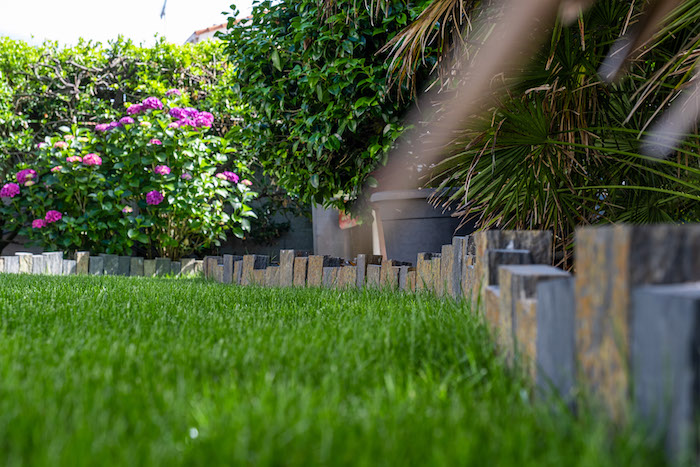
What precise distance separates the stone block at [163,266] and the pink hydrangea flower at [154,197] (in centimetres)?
59

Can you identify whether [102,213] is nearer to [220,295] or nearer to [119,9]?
[220,295]

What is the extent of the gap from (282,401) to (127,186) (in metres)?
5.43

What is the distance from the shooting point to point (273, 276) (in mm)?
4066

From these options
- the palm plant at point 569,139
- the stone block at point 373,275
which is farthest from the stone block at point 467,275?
the stone block at point 373,275

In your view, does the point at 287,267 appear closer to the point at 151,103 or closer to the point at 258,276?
the point at 258,276

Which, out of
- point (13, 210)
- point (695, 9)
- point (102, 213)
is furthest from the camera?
point (13, 210)

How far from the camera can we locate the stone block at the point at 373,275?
3141 millimetres

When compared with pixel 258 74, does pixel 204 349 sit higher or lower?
lower

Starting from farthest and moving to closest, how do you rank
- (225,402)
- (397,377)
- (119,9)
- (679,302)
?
(119,9) < (397,377) < (225,402) < (679,302)

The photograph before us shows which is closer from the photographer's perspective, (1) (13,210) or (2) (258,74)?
(2) (258,74)

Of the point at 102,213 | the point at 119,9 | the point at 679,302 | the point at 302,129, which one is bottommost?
the point at 679,302

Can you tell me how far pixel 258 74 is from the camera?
3818 millimetres

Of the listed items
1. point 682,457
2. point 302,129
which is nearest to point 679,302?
point 682,457

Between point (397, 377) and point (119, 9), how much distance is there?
33.2 feet
